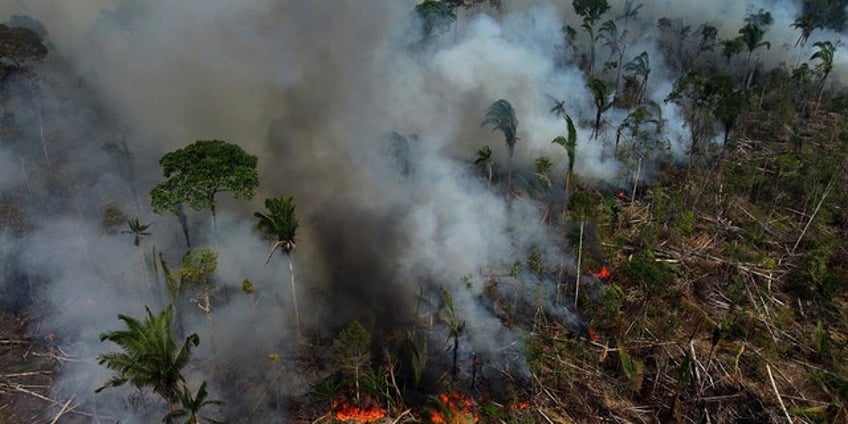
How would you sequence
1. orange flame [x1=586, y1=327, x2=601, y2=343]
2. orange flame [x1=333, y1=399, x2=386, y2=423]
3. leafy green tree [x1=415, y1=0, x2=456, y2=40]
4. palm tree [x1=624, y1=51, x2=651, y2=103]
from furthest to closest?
leafy green tree [x1=415, y1=0, x2=456, y2=40] < palm tree [x1=624, y1=51, x2=651, y2=103] < orange flame [x1=586, y1=327, x2=601, y2=343] < orange flame [x1=333, y1=399, x2=386, y2=423]

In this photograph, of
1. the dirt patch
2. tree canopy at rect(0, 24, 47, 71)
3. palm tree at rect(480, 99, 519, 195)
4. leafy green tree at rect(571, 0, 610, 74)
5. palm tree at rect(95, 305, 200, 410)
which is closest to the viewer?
palm tree at rect(95, 305, 200, 410)

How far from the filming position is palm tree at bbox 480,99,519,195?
1394 inches

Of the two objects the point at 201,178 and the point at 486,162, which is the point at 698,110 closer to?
the point at 486,162

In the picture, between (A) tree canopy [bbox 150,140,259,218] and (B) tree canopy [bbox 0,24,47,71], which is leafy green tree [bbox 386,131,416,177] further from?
(B) tree canopy [bbox 0,24,47,71]

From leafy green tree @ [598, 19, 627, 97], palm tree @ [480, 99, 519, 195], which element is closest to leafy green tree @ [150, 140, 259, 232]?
palm tree @ [480, 99, 519, 195]

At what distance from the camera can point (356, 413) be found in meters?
23.0

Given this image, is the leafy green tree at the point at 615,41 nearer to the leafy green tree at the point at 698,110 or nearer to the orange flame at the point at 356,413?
the leafy green tree at the point at 698,110

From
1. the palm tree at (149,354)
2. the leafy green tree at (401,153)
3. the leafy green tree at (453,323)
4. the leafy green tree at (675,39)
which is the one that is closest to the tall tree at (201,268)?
the palm tree at (149,354)

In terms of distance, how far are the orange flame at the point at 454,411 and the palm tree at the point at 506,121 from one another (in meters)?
16.0

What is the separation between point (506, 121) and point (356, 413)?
20672mm

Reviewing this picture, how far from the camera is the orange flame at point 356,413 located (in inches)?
899

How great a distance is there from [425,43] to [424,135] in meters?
9.06

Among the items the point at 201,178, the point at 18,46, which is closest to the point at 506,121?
the point at 201,178

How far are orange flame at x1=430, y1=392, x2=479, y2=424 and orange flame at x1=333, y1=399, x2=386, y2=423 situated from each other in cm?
228
